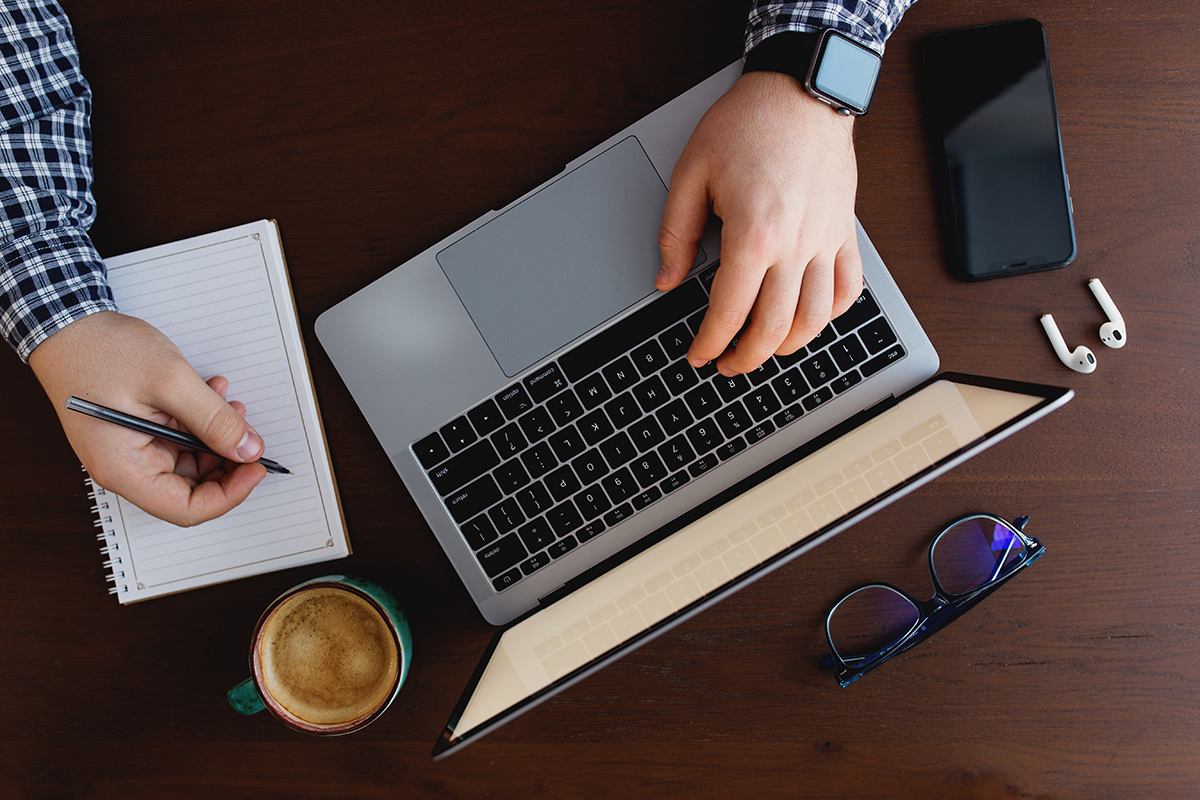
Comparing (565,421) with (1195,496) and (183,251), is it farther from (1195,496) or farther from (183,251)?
(1195,496)

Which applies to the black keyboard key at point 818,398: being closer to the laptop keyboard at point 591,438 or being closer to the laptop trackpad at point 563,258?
the laptop keyboard at point 591,438

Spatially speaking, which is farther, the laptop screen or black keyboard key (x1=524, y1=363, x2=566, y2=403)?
black keyboard key (x1=524, y1=363, x2=566, y2=403)

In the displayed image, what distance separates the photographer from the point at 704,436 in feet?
2.60

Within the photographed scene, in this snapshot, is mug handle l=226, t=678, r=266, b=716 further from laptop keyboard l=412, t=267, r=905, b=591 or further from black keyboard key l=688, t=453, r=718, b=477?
black keyboard key l=688, t=453, r=718, b=477

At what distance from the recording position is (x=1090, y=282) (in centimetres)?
85

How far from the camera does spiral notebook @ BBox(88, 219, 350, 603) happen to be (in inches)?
32.7

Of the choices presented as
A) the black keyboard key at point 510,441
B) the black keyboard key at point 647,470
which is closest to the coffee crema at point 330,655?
the black keyboard key at point 510,441

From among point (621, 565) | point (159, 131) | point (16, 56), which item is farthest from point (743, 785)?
point (16, 56)

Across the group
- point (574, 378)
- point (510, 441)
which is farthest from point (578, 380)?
point (510, 441)

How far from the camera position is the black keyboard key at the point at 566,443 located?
2.59ft

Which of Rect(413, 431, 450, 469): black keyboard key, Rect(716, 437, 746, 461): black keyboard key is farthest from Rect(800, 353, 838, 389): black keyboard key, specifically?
Rect(413, 431, 450, 469): black keyboard key

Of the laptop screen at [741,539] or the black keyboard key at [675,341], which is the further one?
the black keyboard key at [675,341]

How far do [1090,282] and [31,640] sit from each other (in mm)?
1412

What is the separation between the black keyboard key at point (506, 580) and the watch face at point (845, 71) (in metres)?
0.64
